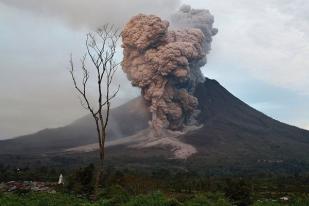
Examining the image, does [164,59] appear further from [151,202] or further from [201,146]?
[151,202]

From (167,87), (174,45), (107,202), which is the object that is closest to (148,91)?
(167,87)

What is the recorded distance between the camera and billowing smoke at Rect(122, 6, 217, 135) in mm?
131500

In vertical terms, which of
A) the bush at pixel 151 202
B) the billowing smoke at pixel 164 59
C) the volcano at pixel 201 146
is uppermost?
the billowing smoke at pixel 164 59

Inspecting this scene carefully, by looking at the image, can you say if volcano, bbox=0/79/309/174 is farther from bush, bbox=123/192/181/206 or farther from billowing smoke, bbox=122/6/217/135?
bush, bbox=123/192/181/206

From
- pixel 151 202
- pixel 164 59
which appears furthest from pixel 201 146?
pixel 151 202

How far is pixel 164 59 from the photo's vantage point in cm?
13188

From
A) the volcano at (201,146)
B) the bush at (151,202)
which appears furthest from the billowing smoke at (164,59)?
the bush at (151,202)

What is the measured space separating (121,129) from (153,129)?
37.0 meters

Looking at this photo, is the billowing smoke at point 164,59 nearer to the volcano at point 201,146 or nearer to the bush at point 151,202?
the volcano at point 201,146

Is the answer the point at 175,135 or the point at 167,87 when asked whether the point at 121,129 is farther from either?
the point at 167,87

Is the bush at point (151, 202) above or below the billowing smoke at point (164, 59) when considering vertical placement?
below

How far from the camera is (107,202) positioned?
19672mm

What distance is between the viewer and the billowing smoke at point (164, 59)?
5177 inches

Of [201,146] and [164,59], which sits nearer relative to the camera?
[164,59]
